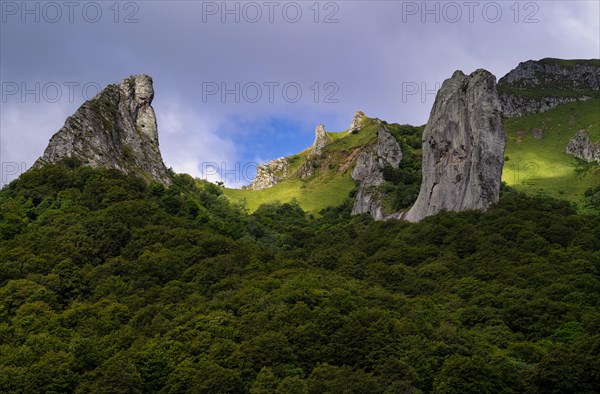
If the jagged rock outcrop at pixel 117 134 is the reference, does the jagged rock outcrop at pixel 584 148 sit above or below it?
above

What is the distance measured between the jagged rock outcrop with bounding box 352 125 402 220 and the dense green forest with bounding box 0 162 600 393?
31.9 meters

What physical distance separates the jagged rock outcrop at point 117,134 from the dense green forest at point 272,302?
5.30 metres

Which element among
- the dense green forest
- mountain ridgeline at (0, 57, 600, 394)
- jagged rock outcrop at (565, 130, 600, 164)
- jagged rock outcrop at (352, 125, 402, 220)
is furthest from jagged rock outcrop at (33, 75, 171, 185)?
jagged rock outcrop at (565, 130, 600, 164)

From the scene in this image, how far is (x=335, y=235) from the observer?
468 ft

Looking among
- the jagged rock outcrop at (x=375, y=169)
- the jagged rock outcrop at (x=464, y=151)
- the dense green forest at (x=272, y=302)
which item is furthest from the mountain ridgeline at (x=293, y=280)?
the jagged rock outcrop at (x=375, y=169)

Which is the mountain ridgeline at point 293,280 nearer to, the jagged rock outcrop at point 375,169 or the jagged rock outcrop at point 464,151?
the jagged rock outcrop at point 464,151

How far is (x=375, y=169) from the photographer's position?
176m

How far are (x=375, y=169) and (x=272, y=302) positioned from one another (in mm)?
104534

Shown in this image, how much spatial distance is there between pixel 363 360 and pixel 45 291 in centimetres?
3421

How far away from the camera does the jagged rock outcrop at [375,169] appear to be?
15988cm

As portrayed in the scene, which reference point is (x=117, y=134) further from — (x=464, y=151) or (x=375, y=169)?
(x=375, y=169)

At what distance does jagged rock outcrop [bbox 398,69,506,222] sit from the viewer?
130000 mm

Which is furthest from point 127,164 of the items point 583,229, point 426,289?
point 583,229

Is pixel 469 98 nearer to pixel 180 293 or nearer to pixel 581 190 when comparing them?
pixel 581 190
